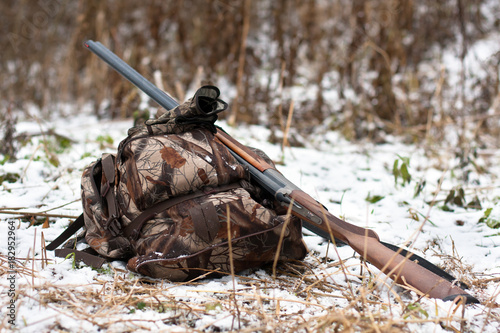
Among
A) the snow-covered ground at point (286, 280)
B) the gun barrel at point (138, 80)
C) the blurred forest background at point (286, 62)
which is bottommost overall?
the snow-covered ground at point (286, 280)

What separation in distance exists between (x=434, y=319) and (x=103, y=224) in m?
1.40

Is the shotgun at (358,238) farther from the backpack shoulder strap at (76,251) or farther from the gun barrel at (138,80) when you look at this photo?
the backpack shoulder strap at (76,251)

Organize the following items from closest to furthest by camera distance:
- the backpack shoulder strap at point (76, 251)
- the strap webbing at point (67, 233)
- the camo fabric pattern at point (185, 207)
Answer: the camo fabric pattern at point (185, 207)
the backpack shoulder strap at point (76, 251)
the strap webbing at point (67, 233)

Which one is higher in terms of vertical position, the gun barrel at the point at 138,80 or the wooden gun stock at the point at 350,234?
the gun barrel at the point at 138,80

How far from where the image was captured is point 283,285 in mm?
1779

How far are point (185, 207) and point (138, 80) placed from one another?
39.1 inches

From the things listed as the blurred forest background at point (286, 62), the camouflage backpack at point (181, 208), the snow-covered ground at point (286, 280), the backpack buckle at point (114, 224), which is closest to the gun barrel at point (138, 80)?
the camouflage backpack at point (181, 208)

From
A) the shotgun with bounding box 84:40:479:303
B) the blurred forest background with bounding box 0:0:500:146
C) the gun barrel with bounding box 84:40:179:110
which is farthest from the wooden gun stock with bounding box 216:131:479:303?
the blurred forest background with bounding box 0:0:500:146

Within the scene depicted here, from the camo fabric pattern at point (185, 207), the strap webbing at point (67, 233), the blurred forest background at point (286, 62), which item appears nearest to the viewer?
the camo fabric pattern at point (185, 207)

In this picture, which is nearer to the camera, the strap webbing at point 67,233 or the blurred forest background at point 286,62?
the strap webbing at point 67,233

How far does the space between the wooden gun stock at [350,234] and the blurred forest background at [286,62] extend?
1992 mm

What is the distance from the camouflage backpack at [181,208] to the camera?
5.60 feet

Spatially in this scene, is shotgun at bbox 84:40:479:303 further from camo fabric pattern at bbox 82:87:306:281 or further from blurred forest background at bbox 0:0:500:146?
blurred forest background at bbox 0:0:500:146

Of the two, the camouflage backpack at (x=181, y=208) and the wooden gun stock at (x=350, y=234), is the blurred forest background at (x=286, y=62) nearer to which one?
the wooden gun stock at (x=350, y=234)
